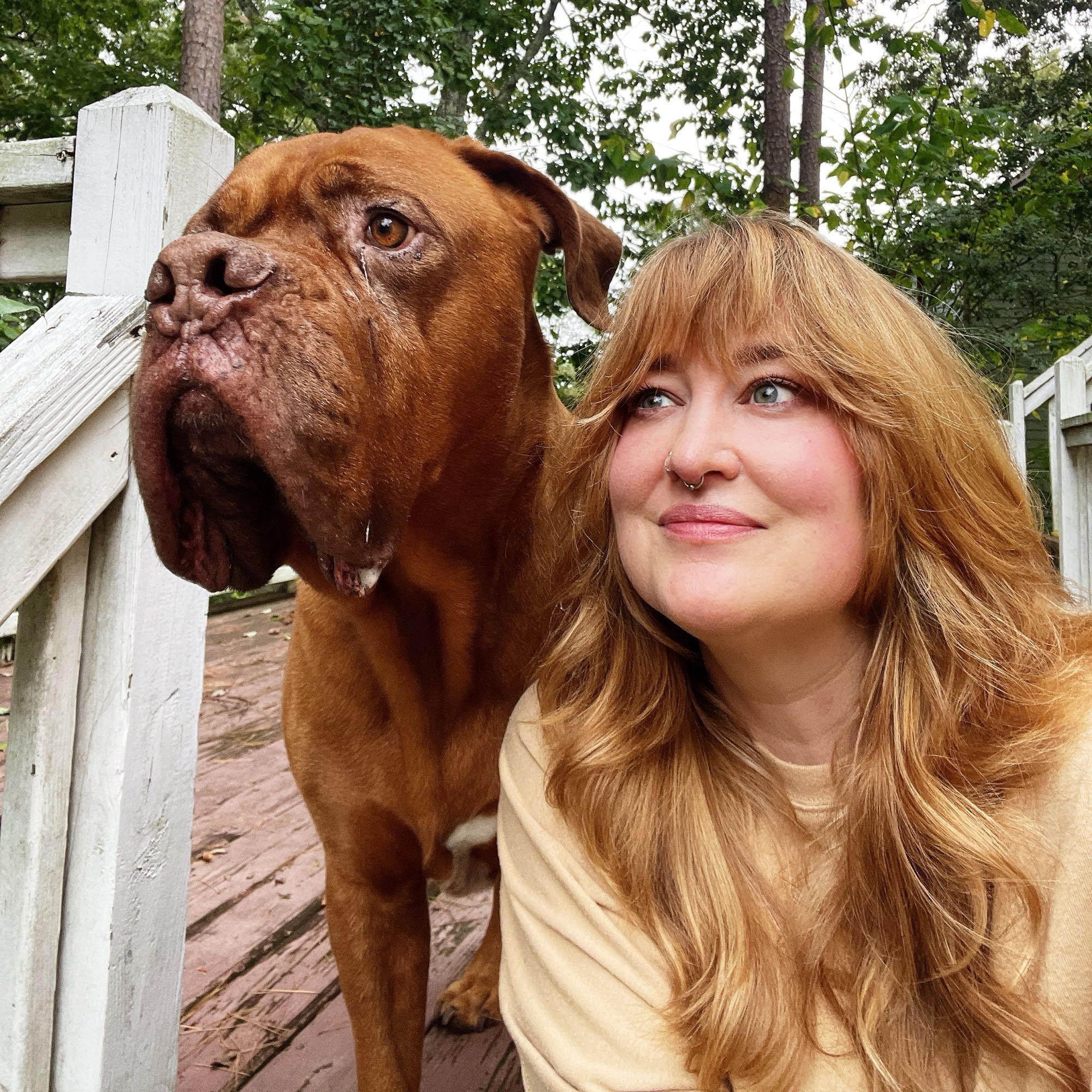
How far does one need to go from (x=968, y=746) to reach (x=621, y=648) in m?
0.64

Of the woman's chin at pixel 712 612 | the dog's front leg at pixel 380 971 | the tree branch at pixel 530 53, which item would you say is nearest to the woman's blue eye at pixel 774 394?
the woman's chin at pixel 712 612

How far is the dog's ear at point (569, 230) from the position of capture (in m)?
2.22

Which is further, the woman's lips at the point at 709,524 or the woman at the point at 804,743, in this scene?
the woman's lips at the point at 709,524

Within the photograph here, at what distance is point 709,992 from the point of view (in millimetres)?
1440

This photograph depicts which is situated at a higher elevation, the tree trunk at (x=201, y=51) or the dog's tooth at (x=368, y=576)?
the tree trunk at (x=201, y=51)

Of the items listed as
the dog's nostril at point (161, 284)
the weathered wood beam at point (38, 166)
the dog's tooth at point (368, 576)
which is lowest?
the dog's tooth at point (368, 576)

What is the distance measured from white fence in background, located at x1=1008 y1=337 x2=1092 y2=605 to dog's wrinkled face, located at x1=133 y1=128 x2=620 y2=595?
9.90ft

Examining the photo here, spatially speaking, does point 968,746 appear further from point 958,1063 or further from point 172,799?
point 172,799

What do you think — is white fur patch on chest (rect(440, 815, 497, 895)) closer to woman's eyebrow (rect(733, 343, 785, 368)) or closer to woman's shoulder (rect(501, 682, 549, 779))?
woman's shoulder (rect(501, 682, 549, 779))

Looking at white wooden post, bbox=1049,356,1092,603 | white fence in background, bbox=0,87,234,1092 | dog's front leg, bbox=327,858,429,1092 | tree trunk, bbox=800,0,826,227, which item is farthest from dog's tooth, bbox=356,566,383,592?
tree trunk, bbox=800,0,826,227

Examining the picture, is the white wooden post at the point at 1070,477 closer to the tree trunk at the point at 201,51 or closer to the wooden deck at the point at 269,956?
the wooden deck at the point at 269,956

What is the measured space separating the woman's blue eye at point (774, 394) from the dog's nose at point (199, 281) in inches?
31.9

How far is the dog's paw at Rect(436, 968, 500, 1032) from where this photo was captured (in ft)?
8.84

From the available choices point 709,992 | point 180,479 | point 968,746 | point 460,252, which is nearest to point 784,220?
point 460,252
